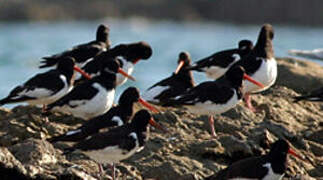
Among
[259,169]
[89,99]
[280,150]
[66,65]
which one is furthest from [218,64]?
[259,169]

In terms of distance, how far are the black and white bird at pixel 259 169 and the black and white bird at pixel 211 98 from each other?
1.82 meters

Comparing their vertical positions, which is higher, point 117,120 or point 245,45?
point 117,120

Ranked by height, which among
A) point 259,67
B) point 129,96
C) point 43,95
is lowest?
point 259,67

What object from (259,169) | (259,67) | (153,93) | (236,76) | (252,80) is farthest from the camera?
(259,67)

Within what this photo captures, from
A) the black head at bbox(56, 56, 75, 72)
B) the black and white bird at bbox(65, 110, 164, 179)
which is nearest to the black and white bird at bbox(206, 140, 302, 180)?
the black and white bird at bbox(65, 110, 164, 179)

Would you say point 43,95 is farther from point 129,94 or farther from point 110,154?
point 110,154

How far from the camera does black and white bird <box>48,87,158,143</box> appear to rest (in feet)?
30.4

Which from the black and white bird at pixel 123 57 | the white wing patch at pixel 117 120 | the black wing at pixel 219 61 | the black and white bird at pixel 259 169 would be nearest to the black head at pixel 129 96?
the white wing patch at pixel 117 120

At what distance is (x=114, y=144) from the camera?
8.76 m

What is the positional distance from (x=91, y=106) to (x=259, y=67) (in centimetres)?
286

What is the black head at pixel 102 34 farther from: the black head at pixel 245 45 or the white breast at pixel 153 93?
the white breast at pixel 153 93

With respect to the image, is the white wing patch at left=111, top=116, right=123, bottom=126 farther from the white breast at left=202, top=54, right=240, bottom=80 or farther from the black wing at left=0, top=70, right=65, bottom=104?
the white breast at left=202, top=54, right=240, bottom=80

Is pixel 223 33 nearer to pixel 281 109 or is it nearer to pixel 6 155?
pixel 281 109

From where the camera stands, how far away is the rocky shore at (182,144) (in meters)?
8.87
